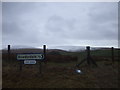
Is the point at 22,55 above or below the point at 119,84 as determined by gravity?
above

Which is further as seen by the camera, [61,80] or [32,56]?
[32,56]

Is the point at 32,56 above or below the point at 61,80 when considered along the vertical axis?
above

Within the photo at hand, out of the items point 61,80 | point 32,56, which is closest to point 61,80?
point 61,80

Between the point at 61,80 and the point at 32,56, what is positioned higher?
the point at 32,56

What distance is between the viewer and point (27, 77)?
9.93 metres

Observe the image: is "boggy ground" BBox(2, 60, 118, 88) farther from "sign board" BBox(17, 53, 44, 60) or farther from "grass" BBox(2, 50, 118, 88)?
"sign board" BBox(17, 53, 44, 60)

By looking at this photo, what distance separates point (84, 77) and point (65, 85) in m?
1.72

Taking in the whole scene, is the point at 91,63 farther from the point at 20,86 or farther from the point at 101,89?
the point at 20,86

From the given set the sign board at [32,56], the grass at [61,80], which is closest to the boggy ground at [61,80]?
the grass at [61,80]

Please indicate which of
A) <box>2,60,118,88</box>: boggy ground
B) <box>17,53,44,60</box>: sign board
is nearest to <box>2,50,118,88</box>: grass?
<box>2,60,118,88</box>: boggy ground

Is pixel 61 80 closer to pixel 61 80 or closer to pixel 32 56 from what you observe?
pixel 61 80

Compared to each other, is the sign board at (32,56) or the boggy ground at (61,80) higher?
the sign board at (32,56)

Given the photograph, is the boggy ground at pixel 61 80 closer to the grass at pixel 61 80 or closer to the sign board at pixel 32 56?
the grass at pixel 61 80

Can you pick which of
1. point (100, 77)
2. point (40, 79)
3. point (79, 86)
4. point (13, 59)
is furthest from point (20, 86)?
point (13, 59)
